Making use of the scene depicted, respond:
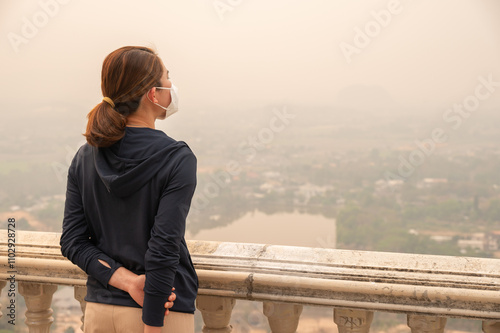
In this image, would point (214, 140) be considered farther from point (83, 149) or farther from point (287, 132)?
point (83, 149)

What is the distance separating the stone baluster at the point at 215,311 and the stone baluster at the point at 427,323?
471 mm

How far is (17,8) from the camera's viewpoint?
11.1 meters

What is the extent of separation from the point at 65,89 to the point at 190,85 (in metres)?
6.54

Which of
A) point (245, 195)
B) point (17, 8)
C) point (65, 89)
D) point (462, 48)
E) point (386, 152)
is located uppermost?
point (462, 48)

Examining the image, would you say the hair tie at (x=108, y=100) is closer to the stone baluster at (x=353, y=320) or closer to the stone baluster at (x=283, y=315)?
the stone baluster at (x=283, y=315)

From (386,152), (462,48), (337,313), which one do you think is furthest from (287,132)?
(337,313)

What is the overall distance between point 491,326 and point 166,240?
2.67 feet

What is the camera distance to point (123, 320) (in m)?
1.08

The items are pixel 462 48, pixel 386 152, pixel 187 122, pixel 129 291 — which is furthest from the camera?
pixel 462 48

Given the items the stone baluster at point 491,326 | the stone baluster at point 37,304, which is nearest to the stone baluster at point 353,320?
the stone baluster at point 491,326

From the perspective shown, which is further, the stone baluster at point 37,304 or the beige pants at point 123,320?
the stone baluster at point 37,304

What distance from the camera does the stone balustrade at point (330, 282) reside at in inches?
45.9

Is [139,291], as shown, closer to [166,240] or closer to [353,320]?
[166,240]

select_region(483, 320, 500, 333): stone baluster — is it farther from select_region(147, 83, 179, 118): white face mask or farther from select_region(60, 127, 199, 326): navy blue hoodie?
select_region(147, 83, 179, 118): white face mask
